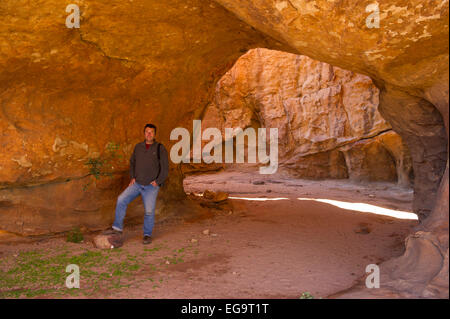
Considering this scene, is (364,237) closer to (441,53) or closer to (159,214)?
(441,53)

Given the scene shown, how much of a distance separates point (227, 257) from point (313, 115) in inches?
452

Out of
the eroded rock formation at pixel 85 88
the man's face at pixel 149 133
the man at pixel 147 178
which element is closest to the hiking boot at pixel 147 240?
the man at pixel 147 178

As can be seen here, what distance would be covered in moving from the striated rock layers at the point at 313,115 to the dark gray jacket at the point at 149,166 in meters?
9.43

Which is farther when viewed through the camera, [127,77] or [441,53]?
[127,77]

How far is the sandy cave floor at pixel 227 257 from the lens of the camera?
10.8ft

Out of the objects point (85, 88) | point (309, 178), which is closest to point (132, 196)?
point (85, 88)

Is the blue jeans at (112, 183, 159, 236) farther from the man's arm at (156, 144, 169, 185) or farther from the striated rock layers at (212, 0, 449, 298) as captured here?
the striated rock layers at (212, 0, 449, 298)

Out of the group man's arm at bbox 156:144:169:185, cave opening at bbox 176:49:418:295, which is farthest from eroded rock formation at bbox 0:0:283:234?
cave opening at bbox 176:49:418:295

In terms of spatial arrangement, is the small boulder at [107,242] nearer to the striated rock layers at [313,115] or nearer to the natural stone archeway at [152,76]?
the natural stone archeway at [152,76]

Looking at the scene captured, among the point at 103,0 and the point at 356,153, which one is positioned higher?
the point at 103,0

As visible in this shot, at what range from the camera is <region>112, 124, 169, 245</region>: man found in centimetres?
490

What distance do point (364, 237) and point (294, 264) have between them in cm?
187

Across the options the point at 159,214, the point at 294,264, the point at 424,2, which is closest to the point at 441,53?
the point at 424,2

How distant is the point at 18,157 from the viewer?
4.88 m
